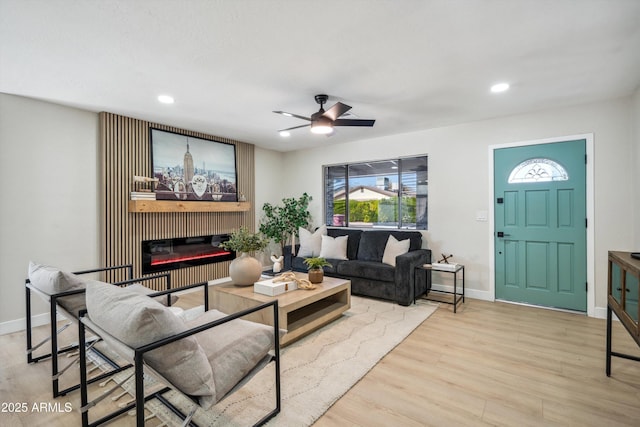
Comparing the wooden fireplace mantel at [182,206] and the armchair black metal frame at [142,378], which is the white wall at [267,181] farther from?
the armchair black metal frame at [142,378]

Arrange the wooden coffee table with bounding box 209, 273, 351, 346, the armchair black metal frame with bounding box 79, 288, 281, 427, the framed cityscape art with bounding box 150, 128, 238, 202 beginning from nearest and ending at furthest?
the armchair black metal frame with bounding box 79, 288, 281, 427
the wooden coffee table with bounding box 209, 273, 351, 346
the framed cityscape art with bounding box 150, 128, 238, 202

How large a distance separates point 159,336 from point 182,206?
354 centimetres

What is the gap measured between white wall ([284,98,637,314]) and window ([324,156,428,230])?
0.63 feet

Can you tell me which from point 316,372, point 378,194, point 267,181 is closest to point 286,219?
point 267,181

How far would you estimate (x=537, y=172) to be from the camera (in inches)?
155

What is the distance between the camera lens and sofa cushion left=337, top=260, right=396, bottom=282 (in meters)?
4.11

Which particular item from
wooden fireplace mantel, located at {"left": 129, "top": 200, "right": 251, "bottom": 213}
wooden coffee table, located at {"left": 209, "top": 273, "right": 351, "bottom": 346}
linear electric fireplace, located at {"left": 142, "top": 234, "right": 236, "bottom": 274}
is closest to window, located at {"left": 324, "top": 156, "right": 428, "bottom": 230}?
wooden fireplace mantel, located at {"left": 129, "top": 200, "right": 251, "bottom": 213}

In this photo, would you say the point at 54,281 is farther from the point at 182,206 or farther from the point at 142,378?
the point at 182,206

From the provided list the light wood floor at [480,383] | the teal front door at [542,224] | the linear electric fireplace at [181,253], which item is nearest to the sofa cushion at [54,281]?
the light wood floor at [480,383]

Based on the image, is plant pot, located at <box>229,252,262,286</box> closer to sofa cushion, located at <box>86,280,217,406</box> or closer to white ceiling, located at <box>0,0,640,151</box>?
sofa cushion, located at <box>86,280,217,406</box>

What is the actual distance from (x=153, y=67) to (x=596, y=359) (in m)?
4.53

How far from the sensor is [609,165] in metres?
3.50

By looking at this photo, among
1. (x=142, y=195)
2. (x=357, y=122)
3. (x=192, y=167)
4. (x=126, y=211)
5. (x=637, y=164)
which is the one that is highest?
(x=357, y=122)

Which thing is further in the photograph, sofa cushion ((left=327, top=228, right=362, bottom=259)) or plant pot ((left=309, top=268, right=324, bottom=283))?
sofa cushion ((left=327, top=228, right=362, bottom=259))
